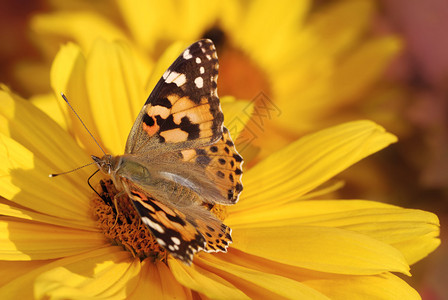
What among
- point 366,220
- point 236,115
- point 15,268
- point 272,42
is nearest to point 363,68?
point 272,42

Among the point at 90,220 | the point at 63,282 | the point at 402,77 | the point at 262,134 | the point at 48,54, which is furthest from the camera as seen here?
the point at 402,77

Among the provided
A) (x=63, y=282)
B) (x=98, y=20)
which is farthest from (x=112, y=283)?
(x=98, y=20)

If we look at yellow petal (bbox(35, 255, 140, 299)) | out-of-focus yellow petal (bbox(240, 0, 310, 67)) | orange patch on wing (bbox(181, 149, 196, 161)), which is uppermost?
out-of-focus yellow petal (bbox(240, 0, 310, 67))

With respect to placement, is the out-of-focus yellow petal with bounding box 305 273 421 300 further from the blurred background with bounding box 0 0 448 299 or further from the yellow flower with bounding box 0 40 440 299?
the blurred background with bounding box 0 0 448 299

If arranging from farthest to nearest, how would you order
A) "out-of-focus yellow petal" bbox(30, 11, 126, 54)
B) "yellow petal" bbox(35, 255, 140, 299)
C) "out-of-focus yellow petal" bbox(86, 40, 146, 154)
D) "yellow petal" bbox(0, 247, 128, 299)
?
"out-of-focus yellow petal" bbox(30, 11, 126, 54), "out-of-focus yellow petal" bbox(86, 40, 146, 154), "yellow petal" bbox(0, 247, 128, 299), "yellow petal" bbox(35, 255, 140, 299)

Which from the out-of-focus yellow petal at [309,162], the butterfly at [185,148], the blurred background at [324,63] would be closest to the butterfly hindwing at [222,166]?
the butterfly at [185,148]

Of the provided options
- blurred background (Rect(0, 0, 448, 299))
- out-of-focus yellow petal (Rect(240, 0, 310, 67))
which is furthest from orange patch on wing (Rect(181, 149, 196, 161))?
out-of-focus yellow petal (Rect(240, 0, 310, 67))

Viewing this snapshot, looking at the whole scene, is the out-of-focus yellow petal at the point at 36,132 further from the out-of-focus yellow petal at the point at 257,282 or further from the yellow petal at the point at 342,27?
the yellow petal at the point at 342,27

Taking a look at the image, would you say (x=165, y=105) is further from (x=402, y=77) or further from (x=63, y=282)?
(x=402, y=77)
